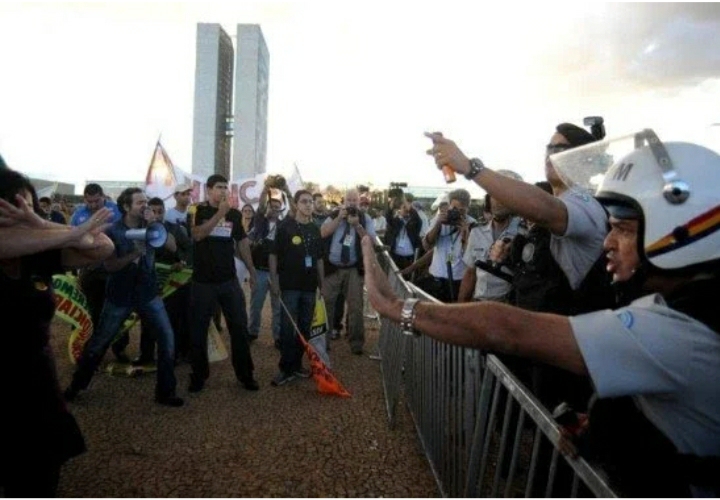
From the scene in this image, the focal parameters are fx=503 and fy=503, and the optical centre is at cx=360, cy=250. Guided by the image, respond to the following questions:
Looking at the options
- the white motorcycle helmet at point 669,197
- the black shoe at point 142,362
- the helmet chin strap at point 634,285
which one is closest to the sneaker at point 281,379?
the black shoe at point 142,362

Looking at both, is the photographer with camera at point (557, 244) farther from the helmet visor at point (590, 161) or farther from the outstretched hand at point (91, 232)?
the outstretched hand at point (91, 232)

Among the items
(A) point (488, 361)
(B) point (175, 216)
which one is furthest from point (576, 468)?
(B) point (175, 216)

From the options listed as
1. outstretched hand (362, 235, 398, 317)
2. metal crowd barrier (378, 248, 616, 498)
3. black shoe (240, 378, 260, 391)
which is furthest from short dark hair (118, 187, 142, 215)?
outstretched hand (362, 235, 398, 317)

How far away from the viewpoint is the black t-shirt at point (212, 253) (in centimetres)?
535

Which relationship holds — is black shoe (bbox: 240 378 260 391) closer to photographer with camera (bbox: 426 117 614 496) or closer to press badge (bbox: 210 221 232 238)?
press badge (bbox: 210 221 232 238)

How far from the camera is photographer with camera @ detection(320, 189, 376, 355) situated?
22.8 ft

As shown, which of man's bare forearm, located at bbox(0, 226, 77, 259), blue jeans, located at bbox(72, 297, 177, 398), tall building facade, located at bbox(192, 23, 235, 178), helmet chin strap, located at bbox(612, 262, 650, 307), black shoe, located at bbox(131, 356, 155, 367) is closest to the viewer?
helmet chin strap, located at bbox(612, 262, 650, 307)

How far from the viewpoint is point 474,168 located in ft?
8.11

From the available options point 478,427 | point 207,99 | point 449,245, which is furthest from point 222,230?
point 207,99

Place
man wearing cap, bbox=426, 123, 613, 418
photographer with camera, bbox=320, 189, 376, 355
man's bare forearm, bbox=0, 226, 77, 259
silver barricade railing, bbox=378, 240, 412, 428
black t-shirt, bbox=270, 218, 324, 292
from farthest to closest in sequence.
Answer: photographer with camera, bbox=320, 189, 376, 355 → black t-shirt, bbox=270, 218, 324, 292 → silver barricade railing, bbox=378, 240, 412, 428 → man wearing cap, bbox=426, 123, 613, 418 → man's bare forearm, bbox=0, 226, 77, 259

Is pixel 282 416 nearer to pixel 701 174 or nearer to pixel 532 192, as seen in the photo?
pixel 532 192

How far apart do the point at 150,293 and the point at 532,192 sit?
4.01 meters

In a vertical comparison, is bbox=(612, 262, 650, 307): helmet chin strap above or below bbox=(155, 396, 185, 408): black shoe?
above

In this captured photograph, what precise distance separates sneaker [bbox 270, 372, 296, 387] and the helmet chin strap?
451cm
